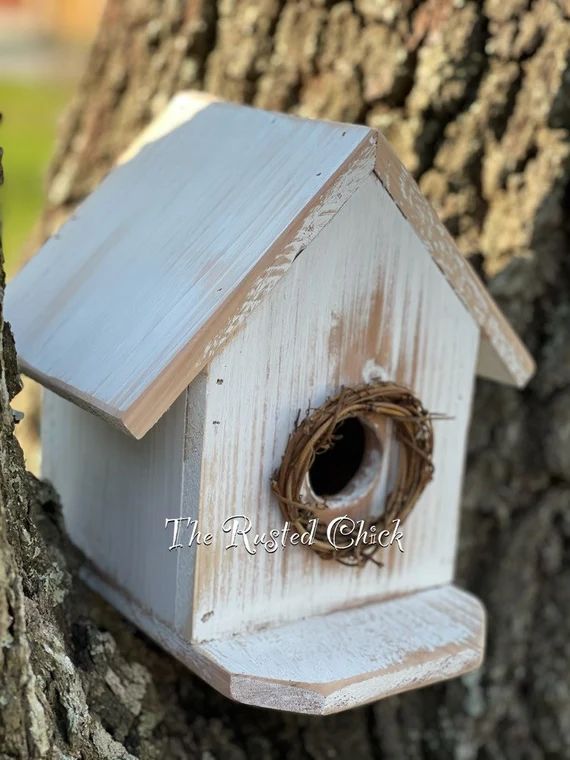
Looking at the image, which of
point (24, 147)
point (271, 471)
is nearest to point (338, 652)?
point (271, 471)

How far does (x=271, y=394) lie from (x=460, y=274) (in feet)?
1.21

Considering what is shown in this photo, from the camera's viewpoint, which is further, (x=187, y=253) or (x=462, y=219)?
(x=462, y=219)

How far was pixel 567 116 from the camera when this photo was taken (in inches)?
82.9

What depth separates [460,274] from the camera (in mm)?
1677

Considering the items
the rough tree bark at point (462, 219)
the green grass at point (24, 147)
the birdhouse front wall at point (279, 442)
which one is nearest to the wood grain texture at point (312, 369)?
the birdhouse front wall at point (279, 442)

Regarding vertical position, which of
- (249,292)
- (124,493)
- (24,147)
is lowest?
(124,493)

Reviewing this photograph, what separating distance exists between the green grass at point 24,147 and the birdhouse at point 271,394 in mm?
2529

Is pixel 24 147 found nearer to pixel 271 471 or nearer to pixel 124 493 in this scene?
pixel 124 493

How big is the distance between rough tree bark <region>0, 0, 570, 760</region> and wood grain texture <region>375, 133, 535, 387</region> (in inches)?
15.8

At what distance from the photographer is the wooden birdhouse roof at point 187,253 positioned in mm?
1421

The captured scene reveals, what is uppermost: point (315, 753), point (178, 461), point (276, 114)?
point (276, 114)

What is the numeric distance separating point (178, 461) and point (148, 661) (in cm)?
44

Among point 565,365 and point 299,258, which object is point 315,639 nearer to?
point 299,258

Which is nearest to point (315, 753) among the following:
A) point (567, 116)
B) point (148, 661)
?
point (148, 661)
